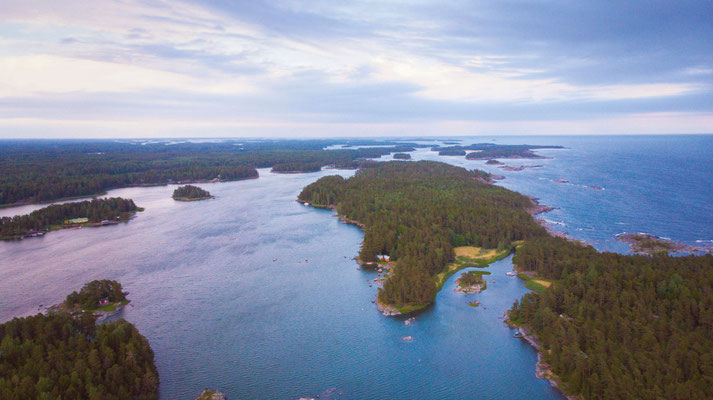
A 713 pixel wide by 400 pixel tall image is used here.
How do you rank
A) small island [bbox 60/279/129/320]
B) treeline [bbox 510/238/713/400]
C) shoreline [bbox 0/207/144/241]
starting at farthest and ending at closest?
shoreline [bbox 0/207/144/241] < small island [bbox 60/279/129/320] < treeline [bbox 510/238/713/400]

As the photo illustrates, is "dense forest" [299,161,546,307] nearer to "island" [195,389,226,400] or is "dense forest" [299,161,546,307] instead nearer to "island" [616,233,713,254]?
"island" [616,233,713,254]

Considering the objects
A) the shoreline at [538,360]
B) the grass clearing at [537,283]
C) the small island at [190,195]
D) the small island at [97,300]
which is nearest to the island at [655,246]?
the grass clearing at [537,283]

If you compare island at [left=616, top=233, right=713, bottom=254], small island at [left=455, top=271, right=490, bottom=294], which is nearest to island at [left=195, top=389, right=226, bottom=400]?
small island at [left=455, top=271, right=490, bottom=294]

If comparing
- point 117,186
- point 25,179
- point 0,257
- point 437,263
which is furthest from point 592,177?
point 25,179

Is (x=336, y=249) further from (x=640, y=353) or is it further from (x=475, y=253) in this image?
(x=640, y=353)

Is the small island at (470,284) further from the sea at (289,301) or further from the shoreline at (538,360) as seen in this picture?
the shoreline at (538,360)
